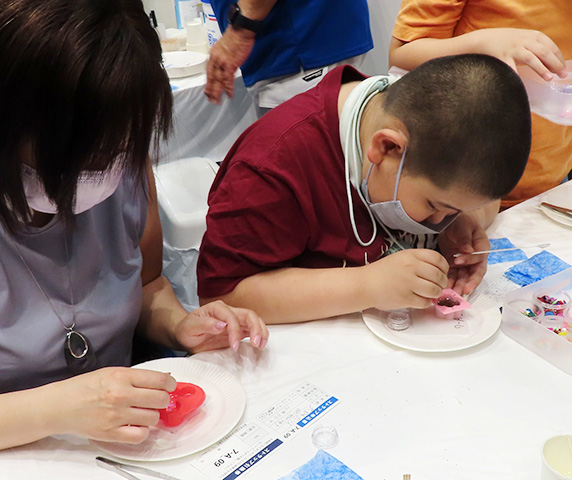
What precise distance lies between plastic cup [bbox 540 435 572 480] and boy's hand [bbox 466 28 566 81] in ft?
2.53

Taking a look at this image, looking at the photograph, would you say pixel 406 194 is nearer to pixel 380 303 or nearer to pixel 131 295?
pixel 380 303

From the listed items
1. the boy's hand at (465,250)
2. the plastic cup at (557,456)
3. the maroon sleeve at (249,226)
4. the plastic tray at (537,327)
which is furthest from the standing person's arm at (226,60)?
the plastic cup at (557,456)

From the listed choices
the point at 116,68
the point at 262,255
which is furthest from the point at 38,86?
the point at 262,255

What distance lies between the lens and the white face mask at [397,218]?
3.50 ft

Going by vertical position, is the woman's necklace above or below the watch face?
below

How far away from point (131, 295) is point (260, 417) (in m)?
0.33

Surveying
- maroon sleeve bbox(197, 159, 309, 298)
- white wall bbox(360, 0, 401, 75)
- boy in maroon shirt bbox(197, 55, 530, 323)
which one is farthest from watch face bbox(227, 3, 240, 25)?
white wall bbox(360, 0, 401, 75)

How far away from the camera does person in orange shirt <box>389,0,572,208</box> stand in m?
1.43

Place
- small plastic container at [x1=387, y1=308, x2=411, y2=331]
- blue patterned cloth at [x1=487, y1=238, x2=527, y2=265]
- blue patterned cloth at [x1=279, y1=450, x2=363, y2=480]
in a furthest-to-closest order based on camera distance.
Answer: blue patterned cloth at [x1=487, y1=238, x2=527, y2=265]
small plastic container at [x1=387, y1=308, x2=411, y2=331]
blue patterned cloth at [x1=279, y1=450, x2=363, y2=480]

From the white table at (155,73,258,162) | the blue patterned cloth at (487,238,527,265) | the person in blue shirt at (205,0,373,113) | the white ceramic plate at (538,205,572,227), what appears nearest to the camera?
the blue patterned cloth at (487,238,527,265)

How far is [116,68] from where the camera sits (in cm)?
69

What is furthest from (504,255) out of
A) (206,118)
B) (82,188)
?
(206,118)

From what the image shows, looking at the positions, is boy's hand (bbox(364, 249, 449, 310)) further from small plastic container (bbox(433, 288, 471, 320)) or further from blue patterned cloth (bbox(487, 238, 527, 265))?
blue patterned cloth (bbox(487, 238, 527, 265))

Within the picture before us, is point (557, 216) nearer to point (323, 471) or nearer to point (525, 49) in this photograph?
point (525, 49)
